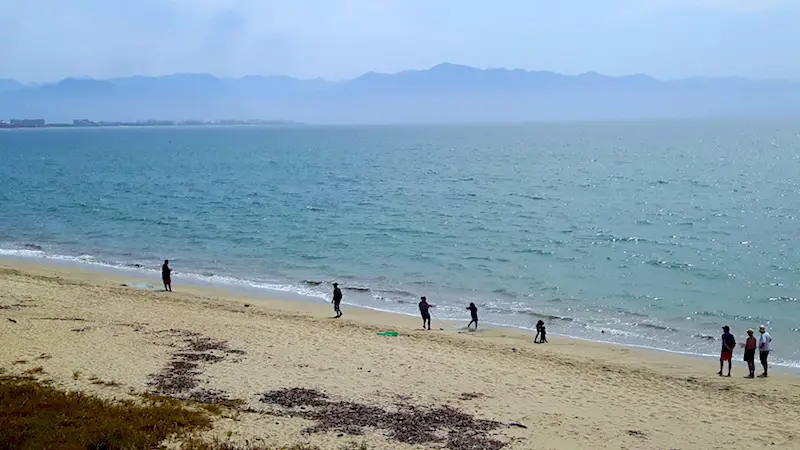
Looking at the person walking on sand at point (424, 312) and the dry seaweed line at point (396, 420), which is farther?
the person walking on sand at point (424, 312)

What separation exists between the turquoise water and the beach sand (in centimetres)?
391

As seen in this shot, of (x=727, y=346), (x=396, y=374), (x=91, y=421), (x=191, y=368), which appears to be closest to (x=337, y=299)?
(x=396, y=374)

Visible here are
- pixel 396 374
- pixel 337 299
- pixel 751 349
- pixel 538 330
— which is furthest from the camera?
pixel 337 299

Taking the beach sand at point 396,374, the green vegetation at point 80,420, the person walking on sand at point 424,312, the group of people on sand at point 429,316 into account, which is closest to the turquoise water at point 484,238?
the group of people on sand at point 429,316

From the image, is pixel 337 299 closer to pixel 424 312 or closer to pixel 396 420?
pixel 424 312

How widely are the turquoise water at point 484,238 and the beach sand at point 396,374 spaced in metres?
A: 3.91

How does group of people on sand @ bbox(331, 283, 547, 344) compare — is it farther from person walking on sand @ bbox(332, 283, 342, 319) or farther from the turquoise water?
the turquoise water

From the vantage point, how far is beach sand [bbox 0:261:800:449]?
1466 centimetres

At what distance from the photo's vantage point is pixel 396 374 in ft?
60.3

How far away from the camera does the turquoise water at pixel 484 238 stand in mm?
28031

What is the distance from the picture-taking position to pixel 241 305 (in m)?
27.9

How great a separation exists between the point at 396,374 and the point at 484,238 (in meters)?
25.5

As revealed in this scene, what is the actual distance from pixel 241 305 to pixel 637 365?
48.8 feet

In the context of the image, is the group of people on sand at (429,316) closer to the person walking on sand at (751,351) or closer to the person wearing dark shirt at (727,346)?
the person wearing dark shirt at (727,346)
